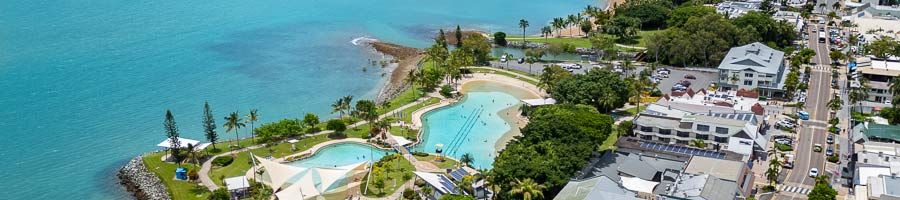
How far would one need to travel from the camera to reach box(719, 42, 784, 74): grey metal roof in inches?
3526

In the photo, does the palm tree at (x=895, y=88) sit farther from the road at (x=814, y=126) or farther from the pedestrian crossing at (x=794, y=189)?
the pedestrian crossing at (x=794, y=189)

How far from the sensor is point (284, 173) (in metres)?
60.8

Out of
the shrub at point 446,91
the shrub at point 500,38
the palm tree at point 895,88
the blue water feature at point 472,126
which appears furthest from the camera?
the shrub at point 500,38

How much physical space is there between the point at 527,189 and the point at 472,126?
87.6ft

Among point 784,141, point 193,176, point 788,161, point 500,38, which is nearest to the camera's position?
point 193,176

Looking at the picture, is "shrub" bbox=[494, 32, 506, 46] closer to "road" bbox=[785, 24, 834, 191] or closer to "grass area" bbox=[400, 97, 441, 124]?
"grass area" bbox=[400, 97, 441, 124]

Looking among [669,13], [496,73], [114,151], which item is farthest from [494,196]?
[669,13]

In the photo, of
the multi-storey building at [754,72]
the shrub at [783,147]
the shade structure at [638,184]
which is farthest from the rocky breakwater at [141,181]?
the multi-storey building at [754,72]

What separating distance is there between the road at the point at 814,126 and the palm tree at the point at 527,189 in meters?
22.3

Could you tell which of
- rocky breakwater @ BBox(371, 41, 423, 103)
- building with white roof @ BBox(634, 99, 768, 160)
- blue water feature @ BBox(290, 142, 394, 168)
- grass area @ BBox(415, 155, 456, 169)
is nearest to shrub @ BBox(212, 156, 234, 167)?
blue water feature @ BBox(290, 142, 394, 168)

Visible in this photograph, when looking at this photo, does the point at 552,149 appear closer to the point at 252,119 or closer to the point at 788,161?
the point at 788,161

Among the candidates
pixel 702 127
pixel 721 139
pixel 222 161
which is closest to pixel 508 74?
pixel 702 127

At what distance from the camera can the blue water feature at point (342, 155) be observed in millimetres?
69250

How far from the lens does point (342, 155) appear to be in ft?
234
